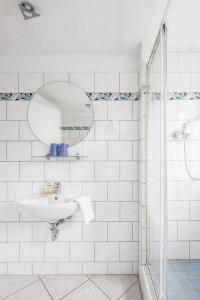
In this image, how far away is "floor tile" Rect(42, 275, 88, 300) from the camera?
5.86 feet

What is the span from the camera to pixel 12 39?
180cm

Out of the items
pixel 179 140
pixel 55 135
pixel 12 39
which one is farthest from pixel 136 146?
pixel 12 39

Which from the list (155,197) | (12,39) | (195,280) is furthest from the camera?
(12,39)

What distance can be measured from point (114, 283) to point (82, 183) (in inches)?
37.8

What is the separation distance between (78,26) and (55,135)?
0.96 metres

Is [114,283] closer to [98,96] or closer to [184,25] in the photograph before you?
[98,96]

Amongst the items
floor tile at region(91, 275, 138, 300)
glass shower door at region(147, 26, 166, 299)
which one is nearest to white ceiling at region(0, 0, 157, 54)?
glass shower door at region(147, 26, 166, 299)

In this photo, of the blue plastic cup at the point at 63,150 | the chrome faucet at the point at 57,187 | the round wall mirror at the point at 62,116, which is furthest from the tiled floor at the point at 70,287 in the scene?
the round wall mirror at the point at 62,116

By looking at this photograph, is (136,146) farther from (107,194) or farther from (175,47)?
(175,47)

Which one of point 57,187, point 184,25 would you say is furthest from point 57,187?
point 184,25

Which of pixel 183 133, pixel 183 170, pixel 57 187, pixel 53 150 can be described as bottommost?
pixel 57 187

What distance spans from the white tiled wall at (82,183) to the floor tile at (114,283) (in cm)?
7

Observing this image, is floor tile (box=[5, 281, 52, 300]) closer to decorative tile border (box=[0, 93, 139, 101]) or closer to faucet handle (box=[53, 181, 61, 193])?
faucet handle (box=[53, 181, 61, 193])

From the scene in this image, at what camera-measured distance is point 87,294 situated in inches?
69.6
